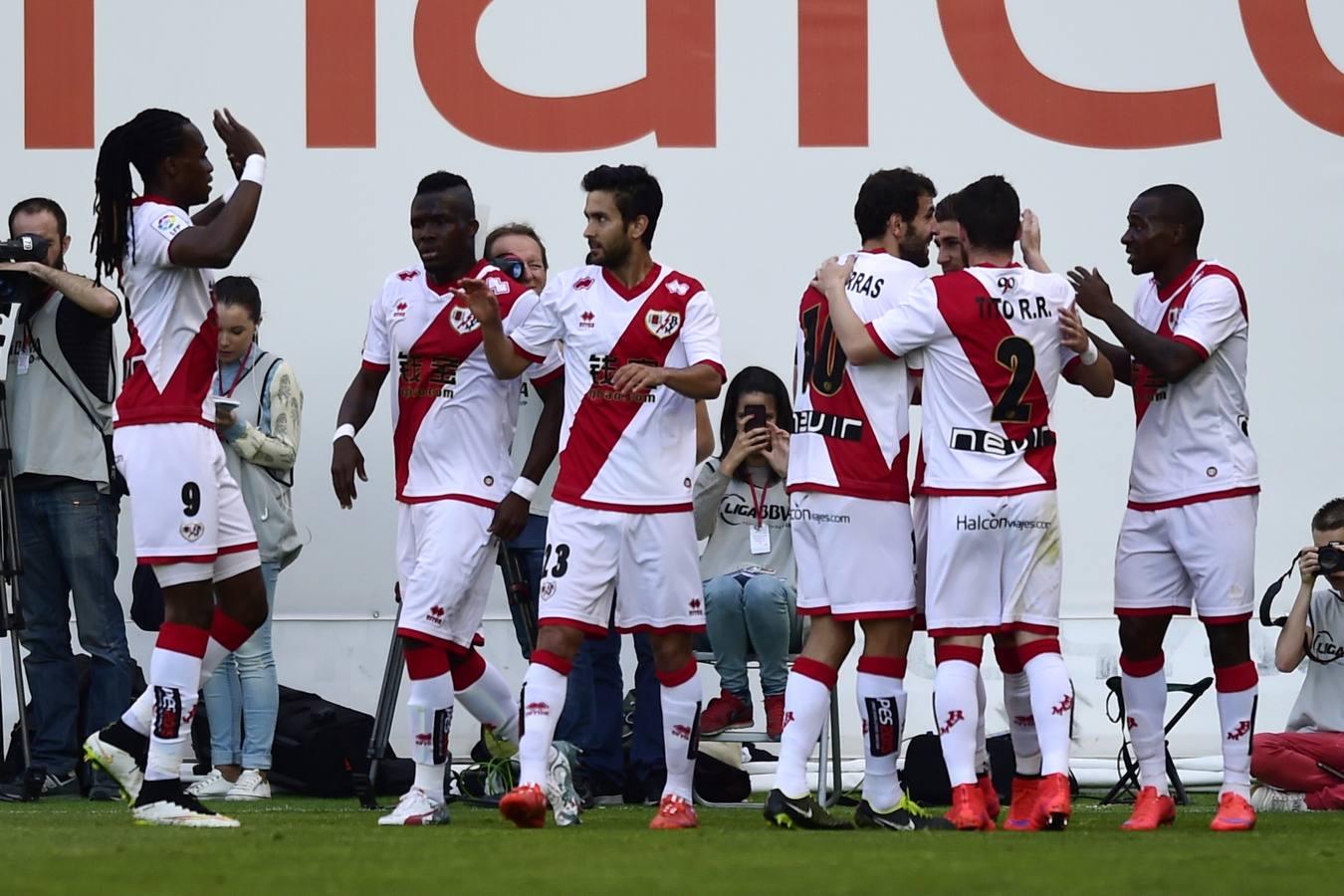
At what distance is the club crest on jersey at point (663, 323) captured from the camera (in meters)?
5.89

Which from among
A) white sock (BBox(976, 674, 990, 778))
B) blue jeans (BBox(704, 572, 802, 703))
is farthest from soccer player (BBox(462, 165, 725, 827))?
blue jeans (BBox(704, 572, 802, 703))

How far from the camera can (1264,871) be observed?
4148 mm

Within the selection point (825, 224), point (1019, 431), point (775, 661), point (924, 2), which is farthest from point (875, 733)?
point (924, 2)

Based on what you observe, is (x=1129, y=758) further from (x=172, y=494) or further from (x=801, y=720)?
(x=172, y=494)

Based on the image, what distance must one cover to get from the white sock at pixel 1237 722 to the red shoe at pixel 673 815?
5.07ft

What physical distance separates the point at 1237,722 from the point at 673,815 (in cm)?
167

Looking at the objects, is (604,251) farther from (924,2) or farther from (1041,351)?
(924,2)

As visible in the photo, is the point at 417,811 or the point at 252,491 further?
the point at 252,491

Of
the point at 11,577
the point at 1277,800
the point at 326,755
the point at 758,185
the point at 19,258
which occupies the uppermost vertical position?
the point at 758,185

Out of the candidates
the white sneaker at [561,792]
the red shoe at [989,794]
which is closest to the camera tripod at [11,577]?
the white sneaker at [561,792]

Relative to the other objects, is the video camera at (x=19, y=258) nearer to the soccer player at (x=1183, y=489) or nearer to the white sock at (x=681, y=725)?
the white sock at (x=681, y=725)

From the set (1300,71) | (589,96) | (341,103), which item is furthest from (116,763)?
(1300,71)

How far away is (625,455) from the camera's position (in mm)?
5855

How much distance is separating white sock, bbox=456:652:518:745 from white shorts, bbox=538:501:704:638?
72 centimetres
